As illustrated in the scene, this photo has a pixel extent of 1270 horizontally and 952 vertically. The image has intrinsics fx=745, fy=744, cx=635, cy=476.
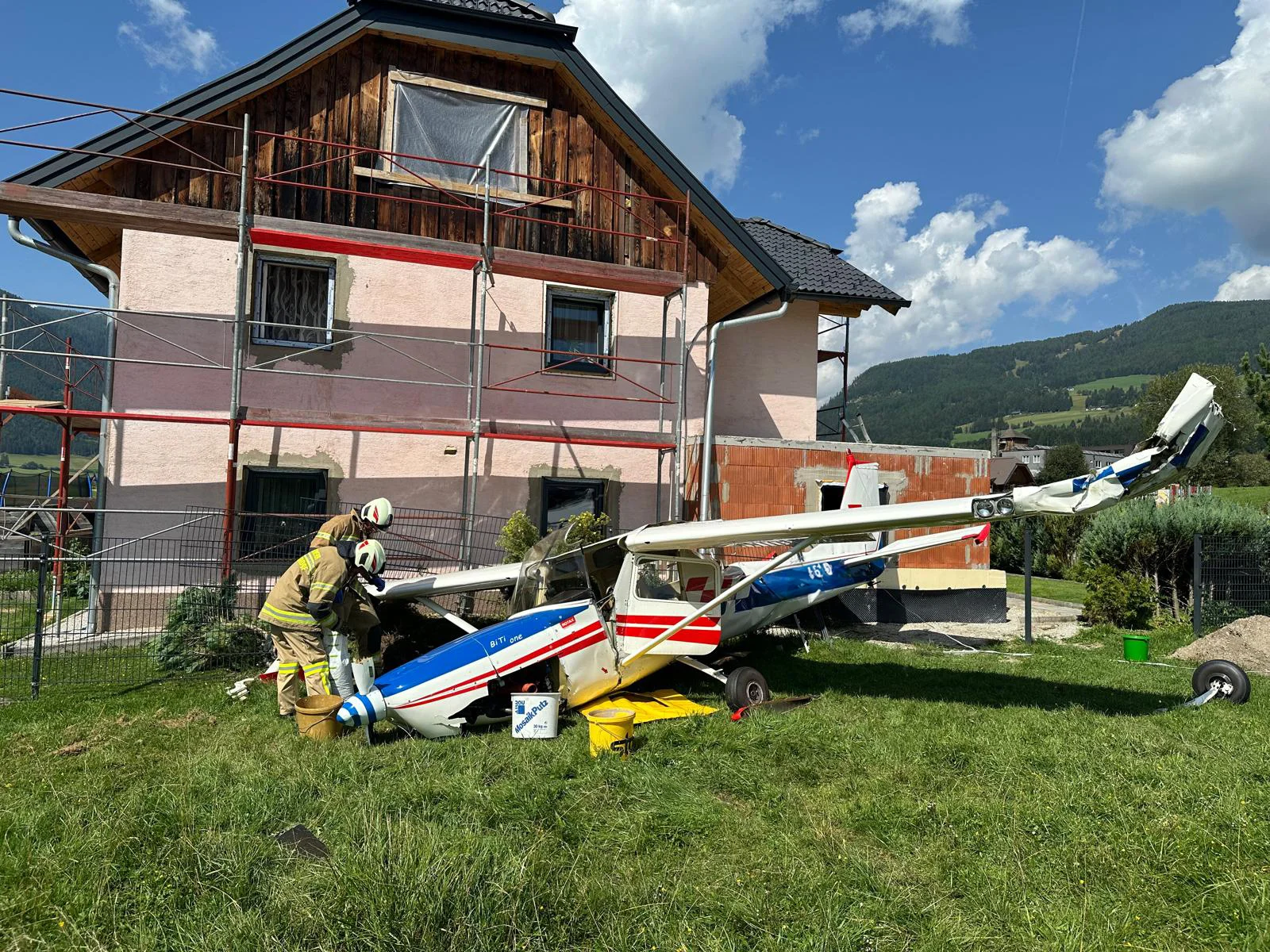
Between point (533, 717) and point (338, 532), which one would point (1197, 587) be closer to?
point (533, 717)

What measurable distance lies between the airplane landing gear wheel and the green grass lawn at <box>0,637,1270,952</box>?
0.78 feet

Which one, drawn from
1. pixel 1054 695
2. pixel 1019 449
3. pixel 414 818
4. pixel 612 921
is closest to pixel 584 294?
pixel 1054 695

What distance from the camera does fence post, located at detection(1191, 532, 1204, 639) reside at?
11.7 metres

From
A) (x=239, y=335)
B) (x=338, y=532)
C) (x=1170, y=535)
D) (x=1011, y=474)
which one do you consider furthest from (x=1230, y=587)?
(x=1011, y=474)

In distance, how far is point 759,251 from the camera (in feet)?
42.7

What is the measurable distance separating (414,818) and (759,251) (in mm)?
11110

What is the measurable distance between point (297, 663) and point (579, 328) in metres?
7.81

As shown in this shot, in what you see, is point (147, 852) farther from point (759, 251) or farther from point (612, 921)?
point (759, 251)

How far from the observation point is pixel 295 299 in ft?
37.1

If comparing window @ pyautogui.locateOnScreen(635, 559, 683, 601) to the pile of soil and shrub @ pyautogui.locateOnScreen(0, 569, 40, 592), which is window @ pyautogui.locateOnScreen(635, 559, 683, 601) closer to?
the pile of soil

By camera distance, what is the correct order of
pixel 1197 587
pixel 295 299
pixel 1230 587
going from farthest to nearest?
pixel 1230 587, pixel 1197 587, pixel 295 299

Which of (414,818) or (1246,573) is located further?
(1246,573)

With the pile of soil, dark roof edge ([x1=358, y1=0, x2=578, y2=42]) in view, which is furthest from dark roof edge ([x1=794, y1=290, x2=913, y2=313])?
the pile of soil

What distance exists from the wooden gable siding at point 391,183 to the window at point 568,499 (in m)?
3.82
